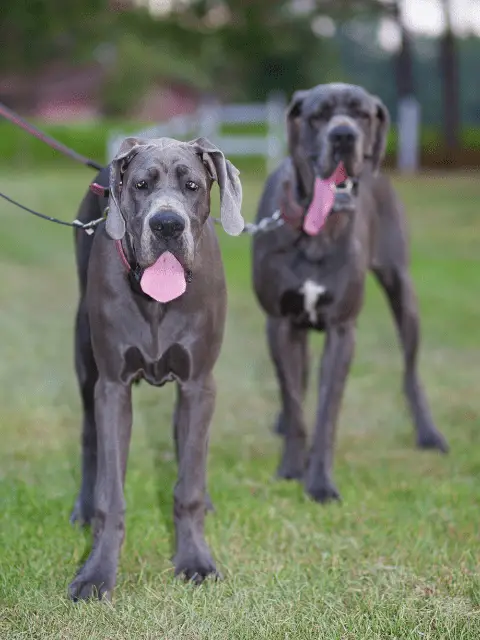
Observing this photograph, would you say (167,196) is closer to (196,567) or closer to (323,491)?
(196,567)

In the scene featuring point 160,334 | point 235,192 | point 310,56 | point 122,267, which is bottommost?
point 160,334

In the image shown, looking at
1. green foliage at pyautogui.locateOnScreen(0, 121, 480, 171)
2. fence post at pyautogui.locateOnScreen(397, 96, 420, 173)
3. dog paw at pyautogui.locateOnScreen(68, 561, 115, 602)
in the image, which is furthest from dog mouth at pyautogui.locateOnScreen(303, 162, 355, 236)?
fence post at pyautogui.locateOnScreen(397, 96, 420, 173)

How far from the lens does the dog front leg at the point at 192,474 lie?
12.4 feet

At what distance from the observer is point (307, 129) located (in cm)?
481

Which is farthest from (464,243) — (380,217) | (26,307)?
(380,217)

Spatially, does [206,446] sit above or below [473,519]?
above

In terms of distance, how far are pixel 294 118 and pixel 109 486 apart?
2.04 metres

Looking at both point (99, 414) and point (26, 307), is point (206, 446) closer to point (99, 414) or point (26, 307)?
point (99, 414)

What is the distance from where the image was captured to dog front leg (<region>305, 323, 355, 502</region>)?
4840 millimetres

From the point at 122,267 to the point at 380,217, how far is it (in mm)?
2387

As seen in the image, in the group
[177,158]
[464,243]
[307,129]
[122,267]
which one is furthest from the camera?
[464,243]

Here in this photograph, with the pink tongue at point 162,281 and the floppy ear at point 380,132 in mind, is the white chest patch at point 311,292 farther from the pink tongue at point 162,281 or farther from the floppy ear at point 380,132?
the pink tongue at point 162,281

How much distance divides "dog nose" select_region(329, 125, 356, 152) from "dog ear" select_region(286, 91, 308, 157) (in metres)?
0.33

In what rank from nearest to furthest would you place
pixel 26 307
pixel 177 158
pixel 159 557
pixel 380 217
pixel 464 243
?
pixel 177 158 < pixel 159 557 < pixel 380 217 < pixel 26 307 < pixel 464 243
